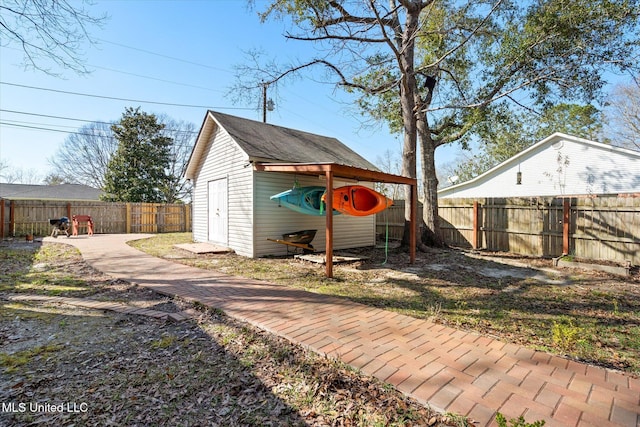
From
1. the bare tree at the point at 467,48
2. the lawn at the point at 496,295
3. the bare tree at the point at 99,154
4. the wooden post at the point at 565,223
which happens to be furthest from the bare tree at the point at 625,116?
the bare tree at the point at 99,154

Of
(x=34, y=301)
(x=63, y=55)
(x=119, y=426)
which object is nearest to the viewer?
(x=119, y=426)

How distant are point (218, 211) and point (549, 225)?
10.2 meters

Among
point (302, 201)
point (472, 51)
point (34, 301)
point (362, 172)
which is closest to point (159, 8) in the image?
point (302, 201)

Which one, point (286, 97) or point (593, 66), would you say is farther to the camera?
point (286, 97)

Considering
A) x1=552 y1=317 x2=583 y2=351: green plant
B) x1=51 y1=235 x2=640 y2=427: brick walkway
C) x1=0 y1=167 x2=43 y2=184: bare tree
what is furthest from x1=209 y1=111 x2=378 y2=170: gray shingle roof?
x1=0 y1=167 x2=43 y2=184: bare tree

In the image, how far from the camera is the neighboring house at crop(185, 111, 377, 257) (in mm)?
8773

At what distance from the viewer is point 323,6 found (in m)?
8.15

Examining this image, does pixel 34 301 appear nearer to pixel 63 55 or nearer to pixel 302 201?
pixel 63 55

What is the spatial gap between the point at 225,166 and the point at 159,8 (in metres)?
4.93

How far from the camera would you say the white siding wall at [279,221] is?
8.71 meters

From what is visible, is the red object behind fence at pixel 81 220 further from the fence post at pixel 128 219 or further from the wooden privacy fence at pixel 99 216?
the fence post at pixel 128 219

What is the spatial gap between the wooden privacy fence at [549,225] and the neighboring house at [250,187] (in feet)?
10.7

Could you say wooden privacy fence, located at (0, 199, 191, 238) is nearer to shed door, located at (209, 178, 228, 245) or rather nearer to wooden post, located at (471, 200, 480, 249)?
shed door, located at (209, 178, 228, 245)

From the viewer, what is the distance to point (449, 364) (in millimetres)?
2648
